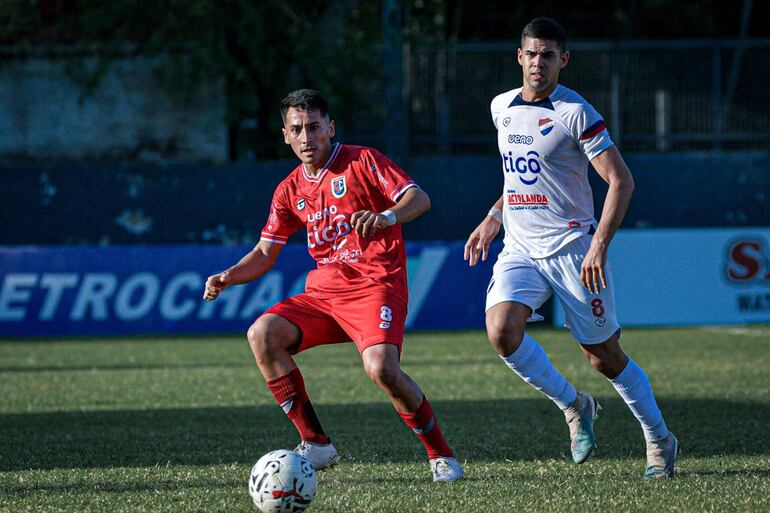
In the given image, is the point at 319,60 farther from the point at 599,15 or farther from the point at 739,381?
the point at 739,381

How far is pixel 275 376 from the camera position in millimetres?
6051

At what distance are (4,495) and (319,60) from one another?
13812 mm

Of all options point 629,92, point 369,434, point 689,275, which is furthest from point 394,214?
point 629,92

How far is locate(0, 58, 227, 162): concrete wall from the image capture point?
19.0 metres

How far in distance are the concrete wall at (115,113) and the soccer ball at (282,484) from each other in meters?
14.3

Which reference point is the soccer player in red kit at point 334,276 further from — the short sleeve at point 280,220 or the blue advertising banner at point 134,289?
the blue advertising banner at point 134,289

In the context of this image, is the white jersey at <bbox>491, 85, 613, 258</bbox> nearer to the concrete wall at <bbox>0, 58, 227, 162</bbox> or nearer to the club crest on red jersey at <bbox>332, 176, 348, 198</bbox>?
the club crest on red jersey at <bbox>332, 176, 348, 198</bbox>

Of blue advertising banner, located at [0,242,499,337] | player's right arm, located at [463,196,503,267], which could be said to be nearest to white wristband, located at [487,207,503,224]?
player's right arm, located at [463,196,503,267]

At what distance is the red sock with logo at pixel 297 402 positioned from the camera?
6059mm

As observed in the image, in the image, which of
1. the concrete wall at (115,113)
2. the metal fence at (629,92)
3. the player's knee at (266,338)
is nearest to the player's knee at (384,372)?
the player's knee at (266,338)

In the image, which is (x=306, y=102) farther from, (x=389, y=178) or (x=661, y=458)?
(x=661, y=458)

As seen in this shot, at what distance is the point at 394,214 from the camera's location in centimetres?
570

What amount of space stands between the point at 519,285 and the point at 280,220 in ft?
4.35

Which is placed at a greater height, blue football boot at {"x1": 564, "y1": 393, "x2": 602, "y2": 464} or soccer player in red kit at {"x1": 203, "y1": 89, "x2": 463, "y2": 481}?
soccer player in red kit at {"x1": 203, "y1": 89, "x2": 463, "y2": 481}
